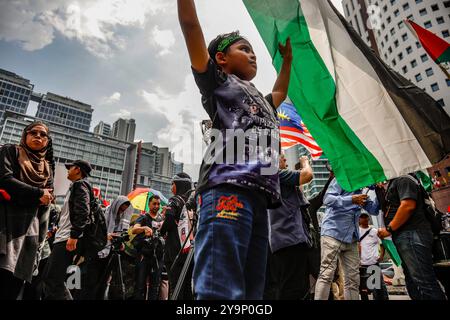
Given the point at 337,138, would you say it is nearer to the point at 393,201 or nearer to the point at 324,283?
the point at 393,201

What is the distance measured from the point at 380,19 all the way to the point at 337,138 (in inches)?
2977

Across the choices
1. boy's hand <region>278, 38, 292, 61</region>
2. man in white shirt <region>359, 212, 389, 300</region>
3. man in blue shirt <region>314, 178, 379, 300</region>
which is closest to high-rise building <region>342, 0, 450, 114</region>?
man in white shirt <region>359, 212, 389, 300</region>

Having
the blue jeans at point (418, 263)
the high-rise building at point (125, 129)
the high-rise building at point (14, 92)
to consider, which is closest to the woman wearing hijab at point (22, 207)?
the blue jeans at point (418, 263)

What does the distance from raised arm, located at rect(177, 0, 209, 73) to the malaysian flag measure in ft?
11.2

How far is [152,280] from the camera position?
5125 mm

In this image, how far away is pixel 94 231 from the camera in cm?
400

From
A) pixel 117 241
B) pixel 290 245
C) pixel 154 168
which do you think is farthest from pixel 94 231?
pixel 154 168

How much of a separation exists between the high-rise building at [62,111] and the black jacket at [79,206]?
150 meters

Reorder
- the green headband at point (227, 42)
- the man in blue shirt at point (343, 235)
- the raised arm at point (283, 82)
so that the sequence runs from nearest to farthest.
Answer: the green headband at point (227, 42), the raised arm at point (283, 82), the man in blue shirt at point (343, 235)

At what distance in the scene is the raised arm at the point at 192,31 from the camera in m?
1.41

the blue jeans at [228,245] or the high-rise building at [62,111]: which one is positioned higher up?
the high-rise building at [62,111]

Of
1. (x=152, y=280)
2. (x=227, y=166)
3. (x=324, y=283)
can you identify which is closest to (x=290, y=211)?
(x=324, y=283)

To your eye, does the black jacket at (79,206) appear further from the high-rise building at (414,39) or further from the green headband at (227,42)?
the high-rise building at (414,39)

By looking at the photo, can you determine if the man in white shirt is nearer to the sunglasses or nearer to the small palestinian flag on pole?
the small palestinian flag on pole
